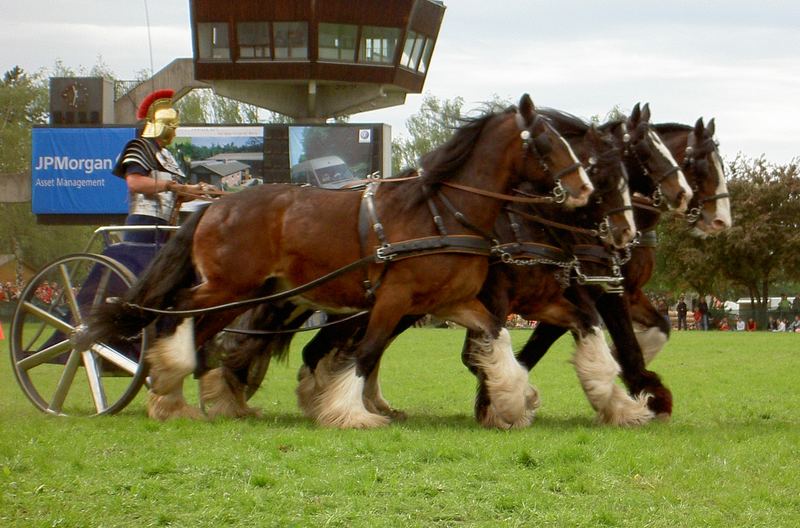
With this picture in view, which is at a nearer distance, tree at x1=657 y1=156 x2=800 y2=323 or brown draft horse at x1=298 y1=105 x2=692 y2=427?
brown draft horse at x1=298 y1=105 x2=692 y2=427

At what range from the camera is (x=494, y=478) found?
6.81 metres

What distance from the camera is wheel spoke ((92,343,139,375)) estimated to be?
32.2ft

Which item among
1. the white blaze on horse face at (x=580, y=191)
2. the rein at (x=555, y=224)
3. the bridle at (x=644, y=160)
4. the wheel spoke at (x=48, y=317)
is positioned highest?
the bridle at (x=644, y=160)

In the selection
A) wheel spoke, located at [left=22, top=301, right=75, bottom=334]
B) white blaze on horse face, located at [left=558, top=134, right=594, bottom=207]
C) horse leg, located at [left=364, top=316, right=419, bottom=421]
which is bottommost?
horse leg, located at [left=364, top=316, right=419, bottom=421]

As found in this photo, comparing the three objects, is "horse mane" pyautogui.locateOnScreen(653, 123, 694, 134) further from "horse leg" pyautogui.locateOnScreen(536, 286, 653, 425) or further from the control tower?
the control tower

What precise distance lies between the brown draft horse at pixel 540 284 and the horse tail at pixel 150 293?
90 cm

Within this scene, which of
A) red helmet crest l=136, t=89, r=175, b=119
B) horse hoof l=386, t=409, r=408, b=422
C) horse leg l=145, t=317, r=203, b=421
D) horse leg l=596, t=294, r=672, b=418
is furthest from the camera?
red helmet crest l=136, t=89, r=175, b=119

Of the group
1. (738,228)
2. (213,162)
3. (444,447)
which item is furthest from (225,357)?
(738,228)

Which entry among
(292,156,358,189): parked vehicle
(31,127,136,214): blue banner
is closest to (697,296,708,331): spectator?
Answer: (292,156,358,189): parked vehicle

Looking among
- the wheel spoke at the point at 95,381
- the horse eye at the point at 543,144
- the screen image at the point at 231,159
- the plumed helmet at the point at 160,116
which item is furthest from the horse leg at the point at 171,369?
the screen image at the point at 231,159

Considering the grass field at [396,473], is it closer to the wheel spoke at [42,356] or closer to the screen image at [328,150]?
the wheel spoke at [42,356]

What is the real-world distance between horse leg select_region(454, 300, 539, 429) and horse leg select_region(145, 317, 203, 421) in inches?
Result: 84.7

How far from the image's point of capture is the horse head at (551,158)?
8.87 m

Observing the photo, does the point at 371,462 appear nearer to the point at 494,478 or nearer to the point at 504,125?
the point at 494,478
